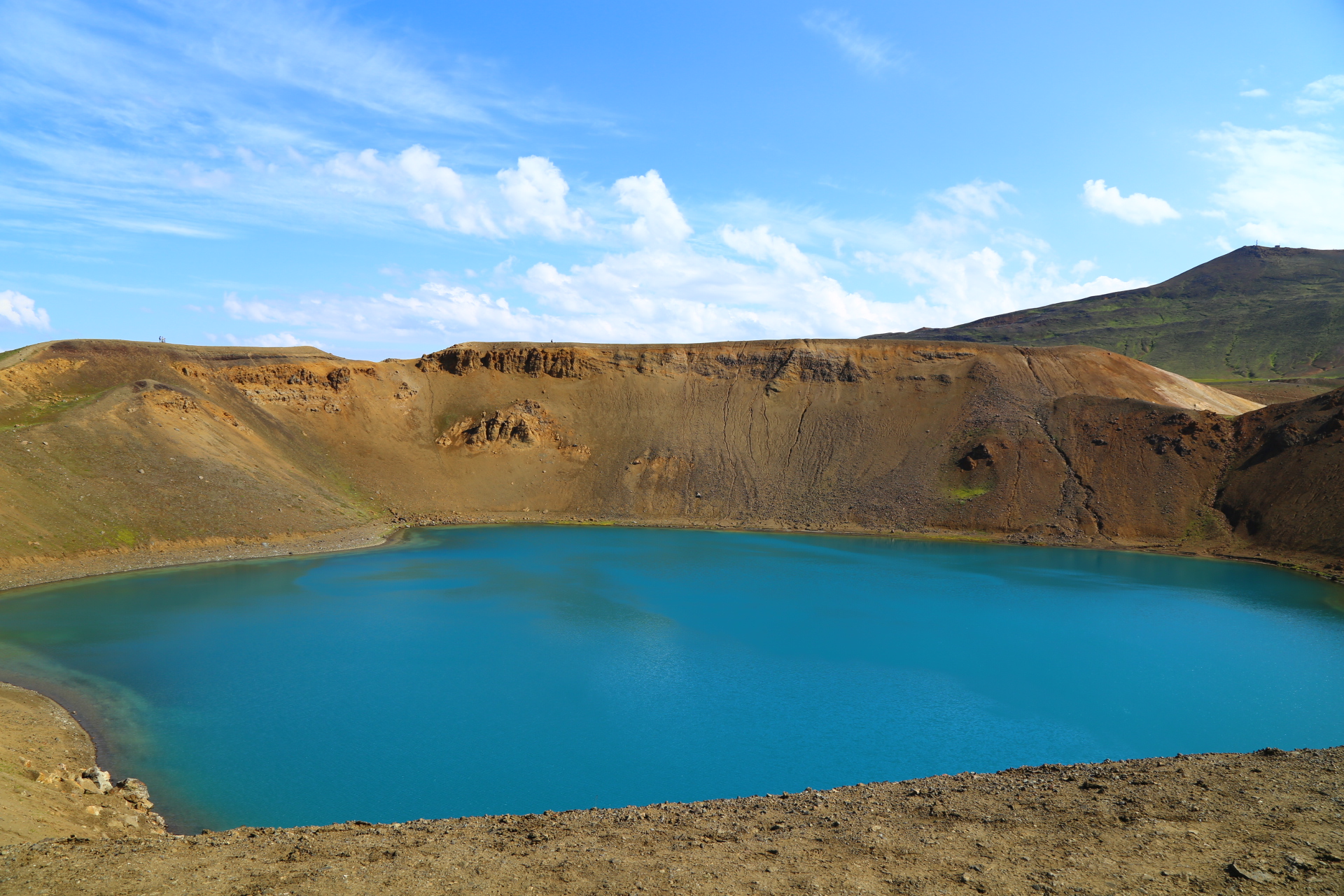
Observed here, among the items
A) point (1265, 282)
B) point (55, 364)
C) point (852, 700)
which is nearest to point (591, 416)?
point (55, 364)

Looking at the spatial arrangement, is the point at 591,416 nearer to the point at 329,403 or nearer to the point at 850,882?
the point at 329,403

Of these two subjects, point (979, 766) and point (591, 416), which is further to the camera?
point (591, 416)

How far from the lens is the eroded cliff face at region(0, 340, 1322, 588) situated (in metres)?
43.1

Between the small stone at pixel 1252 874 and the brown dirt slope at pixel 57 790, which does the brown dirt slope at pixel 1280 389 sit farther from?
the brown dirt slope at pixel 57 790

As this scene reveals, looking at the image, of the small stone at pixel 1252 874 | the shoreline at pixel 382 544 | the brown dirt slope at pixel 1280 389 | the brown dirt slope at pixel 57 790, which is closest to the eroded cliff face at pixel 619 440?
the shoreline at pixel 382 544

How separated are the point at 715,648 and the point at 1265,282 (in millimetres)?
162404

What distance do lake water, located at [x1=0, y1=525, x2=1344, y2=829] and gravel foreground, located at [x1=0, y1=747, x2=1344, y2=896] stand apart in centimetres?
328

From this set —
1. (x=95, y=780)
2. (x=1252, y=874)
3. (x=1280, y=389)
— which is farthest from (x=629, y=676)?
(x=1280, y=389)

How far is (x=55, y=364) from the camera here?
51562mm

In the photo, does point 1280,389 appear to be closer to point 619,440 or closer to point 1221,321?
point 1221,321

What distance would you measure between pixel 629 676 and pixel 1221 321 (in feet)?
464

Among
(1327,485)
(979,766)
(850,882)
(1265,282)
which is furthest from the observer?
(1265,282)

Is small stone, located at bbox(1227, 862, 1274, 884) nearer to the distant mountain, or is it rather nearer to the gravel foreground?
the gravel foreground

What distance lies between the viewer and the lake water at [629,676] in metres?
16.3
